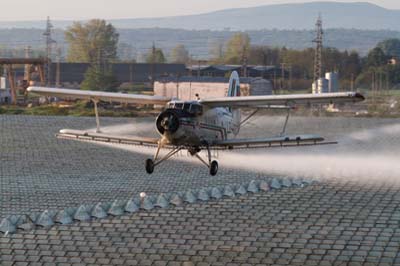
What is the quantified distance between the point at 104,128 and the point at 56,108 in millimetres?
19763

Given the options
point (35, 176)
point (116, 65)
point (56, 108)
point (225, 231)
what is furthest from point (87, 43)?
point (225, 231)

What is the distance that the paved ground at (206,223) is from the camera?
19.4 m

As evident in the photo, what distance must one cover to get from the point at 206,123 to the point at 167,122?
308 centimetres

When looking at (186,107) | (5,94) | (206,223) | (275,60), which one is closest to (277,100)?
(186,107)

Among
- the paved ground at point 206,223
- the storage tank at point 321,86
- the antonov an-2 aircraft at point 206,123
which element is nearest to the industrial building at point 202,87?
the storage tank at point 321,86

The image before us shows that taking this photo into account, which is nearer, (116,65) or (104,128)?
(104,128)

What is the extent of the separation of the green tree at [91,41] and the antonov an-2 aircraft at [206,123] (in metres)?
120

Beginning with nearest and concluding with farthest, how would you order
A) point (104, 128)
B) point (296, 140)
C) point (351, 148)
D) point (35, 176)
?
point (296, 140) < point (35, 176) < point (351, 148) < point (104, 128)

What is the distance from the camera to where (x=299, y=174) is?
1361 inches

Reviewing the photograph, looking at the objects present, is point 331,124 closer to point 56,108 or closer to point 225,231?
point 56,108

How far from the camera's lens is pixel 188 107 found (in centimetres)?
2958

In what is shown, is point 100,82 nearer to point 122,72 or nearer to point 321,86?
point 321,86

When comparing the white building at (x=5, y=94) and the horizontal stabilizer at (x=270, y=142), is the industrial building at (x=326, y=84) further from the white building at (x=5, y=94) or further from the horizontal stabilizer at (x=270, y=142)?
the horizontal stabilizer at (x=270, y=142)

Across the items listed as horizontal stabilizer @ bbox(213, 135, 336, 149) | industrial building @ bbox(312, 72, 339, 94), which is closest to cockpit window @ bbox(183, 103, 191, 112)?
horizontal stabilizer @ bbox(213, 135, 336, 149)
